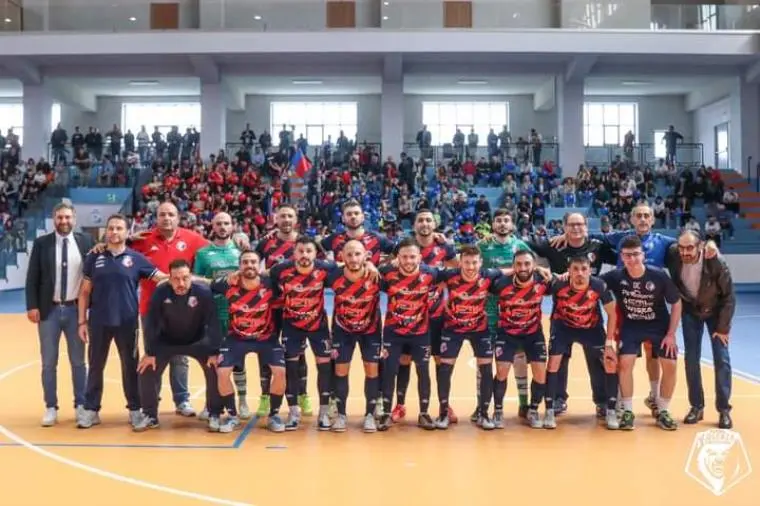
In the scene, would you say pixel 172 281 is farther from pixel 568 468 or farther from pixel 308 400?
pixel 568 468

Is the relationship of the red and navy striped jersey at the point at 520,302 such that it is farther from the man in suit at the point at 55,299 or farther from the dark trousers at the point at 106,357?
the man in suit at the point at 55,299

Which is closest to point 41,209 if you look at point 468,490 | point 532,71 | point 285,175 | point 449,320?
point 285,175

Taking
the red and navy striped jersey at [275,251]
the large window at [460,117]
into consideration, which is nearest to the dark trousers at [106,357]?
the red and navy striped jersey at [275,251]

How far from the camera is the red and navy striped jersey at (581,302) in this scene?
7211 mm

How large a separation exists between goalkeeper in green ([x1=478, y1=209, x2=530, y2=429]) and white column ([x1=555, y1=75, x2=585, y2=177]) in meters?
20.9

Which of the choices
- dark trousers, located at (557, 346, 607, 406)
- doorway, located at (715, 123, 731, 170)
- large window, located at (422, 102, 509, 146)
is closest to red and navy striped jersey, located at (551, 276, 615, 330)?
dark trousers, located at (557, 346, 607, 406)

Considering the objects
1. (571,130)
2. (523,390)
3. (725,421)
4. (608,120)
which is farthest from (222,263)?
(608,120)

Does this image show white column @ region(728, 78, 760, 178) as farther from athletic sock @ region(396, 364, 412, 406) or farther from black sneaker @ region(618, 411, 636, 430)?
athletic sock @ region(396, 364, 412, 406)

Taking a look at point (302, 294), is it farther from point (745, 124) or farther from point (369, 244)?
point (745, 124)

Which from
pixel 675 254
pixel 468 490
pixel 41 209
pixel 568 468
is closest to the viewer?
pixel 468 490

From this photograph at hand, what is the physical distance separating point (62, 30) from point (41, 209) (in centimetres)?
626

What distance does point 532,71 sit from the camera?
27766mm

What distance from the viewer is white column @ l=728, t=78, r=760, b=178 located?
28469 mm

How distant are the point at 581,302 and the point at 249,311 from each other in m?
3.27
